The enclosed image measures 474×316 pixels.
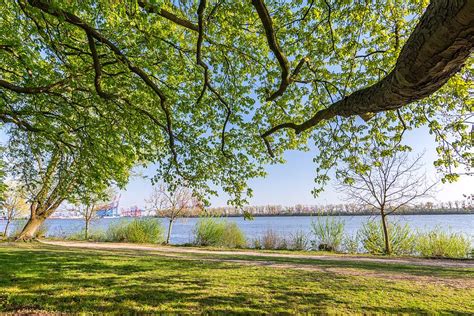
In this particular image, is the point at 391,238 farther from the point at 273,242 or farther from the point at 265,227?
the point at 265,227

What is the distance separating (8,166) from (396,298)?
38.7ft

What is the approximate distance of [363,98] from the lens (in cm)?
311

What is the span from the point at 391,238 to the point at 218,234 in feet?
34.1

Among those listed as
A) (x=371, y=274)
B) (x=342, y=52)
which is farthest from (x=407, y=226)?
(x=342, y=52)

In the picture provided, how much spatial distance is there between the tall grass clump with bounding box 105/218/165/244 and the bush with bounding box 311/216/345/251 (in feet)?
36.1

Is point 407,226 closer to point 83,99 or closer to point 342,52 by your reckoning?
point 342,52

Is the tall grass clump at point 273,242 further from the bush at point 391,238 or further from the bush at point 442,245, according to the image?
the bush at point 442,245

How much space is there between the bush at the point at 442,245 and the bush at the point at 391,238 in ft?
1.57

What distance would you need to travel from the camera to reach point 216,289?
5777mm

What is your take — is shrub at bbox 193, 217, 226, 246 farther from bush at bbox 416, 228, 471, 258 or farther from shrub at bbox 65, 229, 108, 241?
bush at bbox 416, 228, 471, 258

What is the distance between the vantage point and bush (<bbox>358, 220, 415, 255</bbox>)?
53.1 ft

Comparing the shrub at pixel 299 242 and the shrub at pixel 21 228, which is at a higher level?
the shrub at pixel 21 228

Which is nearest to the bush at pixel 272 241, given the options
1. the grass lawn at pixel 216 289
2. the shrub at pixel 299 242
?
the shrub at pixel 299 242

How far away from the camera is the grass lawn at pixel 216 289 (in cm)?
464
